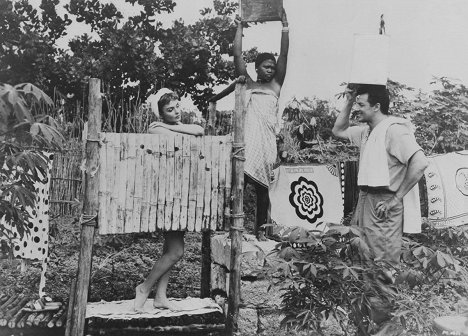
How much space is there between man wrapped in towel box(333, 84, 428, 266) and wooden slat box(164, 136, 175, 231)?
1.22 meters

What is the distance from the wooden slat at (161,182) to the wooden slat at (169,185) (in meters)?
0.02

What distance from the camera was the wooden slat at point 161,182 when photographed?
3451 millimetres

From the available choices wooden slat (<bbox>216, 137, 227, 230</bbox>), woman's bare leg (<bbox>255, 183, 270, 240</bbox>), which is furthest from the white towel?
woman's bare leg (<bbox>255, 183, 270, 240</bbox>)

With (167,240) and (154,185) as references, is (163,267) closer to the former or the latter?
(167,240)

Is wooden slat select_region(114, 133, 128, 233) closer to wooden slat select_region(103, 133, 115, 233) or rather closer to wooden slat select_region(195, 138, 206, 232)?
wooden slat select_region(103, 133, 115, 233)

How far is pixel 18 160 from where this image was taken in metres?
2.99

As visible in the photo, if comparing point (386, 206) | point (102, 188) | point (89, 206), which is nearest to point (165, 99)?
point (102, 188)

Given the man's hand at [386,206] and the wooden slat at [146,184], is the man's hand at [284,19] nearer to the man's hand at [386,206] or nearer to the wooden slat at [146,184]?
the wooden slat at [146,184]

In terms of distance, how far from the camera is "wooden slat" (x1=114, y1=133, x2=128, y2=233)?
132 inches

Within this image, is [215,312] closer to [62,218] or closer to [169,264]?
[169,264]

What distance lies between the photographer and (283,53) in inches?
163

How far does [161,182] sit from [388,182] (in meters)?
1.43

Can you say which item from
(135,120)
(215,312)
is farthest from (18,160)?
(135,120)

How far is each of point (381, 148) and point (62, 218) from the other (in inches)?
167
